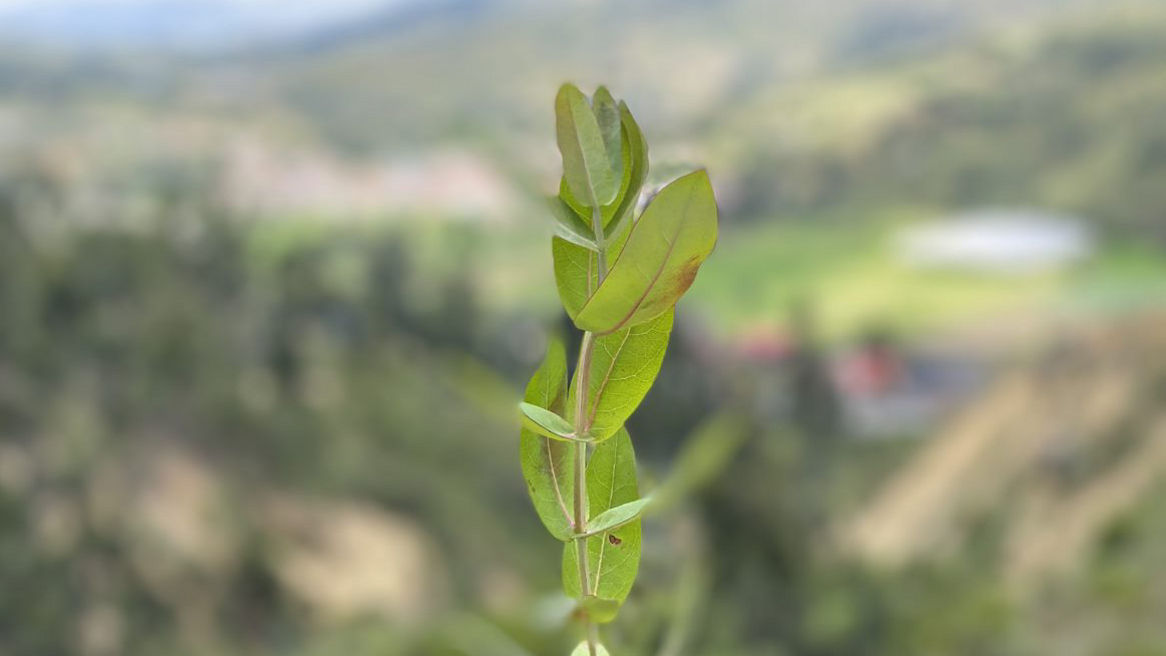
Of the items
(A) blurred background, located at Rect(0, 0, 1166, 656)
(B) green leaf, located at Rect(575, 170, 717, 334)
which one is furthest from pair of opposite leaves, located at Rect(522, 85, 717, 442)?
(A) blurred background, located at Rect(0, 0, 1166, 656)

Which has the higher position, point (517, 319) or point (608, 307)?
point (517, 319)

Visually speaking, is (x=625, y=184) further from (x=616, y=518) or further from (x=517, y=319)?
(x=517, y=319)

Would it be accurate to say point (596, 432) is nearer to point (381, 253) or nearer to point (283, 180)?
point (381, 253)

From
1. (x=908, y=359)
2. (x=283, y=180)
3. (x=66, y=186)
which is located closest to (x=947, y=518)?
(x=908, y=359)

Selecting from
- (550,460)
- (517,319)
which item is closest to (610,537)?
(550,460)

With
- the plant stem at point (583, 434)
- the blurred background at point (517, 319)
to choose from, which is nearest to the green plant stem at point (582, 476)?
the plant stem at point (583, 434)

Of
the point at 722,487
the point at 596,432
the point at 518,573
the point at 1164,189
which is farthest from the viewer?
the point at 1164,189

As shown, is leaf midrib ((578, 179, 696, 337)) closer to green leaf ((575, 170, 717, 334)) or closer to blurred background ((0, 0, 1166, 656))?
green leaf ((575, 170, 717, 334))
